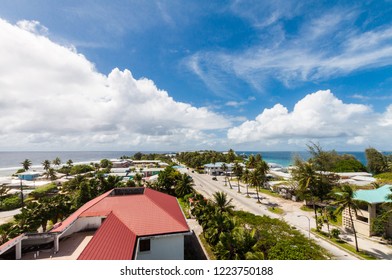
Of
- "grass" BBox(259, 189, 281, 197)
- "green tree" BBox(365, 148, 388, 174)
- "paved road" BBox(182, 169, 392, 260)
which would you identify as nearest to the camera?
"paved road" BBox(182, 169, 392, 260)

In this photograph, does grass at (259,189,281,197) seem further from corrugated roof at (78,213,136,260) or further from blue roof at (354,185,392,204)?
corrugated roof at (78,213,136,260)

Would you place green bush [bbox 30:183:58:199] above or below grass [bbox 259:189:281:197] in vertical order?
above

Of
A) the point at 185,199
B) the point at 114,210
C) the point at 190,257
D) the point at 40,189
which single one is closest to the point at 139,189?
the point at 114,210

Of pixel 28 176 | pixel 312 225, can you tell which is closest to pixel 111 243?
pixel 312 225

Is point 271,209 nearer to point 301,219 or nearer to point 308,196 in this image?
point 301,219

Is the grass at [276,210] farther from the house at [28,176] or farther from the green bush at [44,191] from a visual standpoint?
the house at [28,176]

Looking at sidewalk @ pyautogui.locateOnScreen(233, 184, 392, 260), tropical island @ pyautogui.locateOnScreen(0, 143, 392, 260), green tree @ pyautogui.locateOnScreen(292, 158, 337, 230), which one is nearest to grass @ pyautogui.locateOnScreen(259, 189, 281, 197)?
tropical island @ pyautogui.locateOnScreen(0, 143, 392, 260)

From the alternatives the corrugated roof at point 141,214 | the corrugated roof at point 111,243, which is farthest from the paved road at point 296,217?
the corrugated roof at point 111,243

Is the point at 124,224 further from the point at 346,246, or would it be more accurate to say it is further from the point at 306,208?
the point at 306,208
